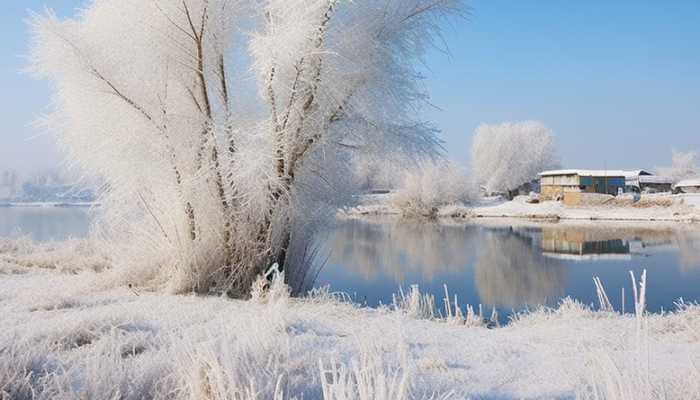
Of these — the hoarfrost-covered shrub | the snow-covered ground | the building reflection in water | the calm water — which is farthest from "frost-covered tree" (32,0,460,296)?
the hoarfrost-covered shrub

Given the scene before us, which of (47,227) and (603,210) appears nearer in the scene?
(47,227)

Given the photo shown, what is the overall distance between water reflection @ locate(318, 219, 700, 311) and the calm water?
0.08 ft

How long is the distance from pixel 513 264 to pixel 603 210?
27.9m

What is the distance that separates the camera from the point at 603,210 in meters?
41.2

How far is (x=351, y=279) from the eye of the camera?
13.6 metres

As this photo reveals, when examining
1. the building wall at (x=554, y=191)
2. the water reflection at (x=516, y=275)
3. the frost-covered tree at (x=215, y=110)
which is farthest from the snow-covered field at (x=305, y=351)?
the building wall at (x=554, y=191)

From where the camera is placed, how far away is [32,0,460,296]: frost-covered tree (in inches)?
272

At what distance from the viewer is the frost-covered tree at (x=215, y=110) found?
6.92 meters

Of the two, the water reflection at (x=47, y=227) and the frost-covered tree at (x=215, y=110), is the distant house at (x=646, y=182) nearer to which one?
the water reflection at (x=47, y=227)

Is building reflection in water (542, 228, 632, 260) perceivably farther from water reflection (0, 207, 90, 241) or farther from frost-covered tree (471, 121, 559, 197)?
frost-covered tree (471, 121, 559, 197)

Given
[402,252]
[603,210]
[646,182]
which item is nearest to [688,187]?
[646,182]

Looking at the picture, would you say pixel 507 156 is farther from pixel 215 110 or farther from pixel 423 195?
pixel 215 110

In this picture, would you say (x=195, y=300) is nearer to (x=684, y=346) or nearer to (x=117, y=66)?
(x=117, y=66)

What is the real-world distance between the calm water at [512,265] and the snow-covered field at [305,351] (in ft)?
11.6
